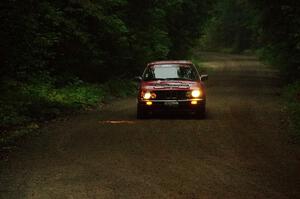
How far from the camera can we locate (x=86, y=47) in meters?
25.7

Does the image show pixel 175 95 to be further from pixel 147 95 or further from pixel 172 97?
pixel 147 95

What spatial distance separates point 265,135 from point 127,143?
11.6 ft

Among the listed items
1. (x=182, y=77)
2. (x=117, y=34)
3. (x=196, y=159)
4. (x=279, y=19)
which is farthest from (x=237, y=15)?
(x=196, y=159)

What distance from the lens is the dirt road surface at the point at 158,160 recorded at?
902cm

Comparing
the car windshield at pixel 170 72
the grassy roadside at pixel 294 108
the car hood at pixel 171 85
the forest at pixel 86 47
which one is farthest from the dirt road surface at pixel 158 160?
the forest at pixel 86 47

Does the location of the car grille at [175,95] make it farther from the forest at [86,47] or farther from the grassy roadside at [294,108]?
the forest at [86,47]

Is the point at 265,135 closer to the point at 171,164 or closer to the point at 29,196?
the point at 171,164

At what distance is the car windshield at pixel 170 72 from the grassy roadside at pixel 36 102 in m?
3.22

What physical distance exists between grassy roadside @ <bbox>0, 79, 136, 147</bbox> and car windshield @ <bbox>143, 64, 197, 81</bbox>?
322 centimetres

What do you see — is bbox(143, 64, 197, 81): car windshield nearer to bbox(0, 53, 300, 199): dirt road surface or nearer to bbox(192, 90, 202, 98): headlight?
bbox(192, 90, 202, 98): headlight

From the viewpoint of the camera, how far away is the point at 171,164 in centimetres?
1095

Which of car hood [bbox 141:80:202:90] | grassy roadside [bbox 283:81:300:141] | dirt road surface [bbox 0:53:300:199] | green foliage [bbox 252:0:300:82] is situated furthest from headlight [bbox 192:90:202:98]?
green foliage [bbox 252:0:300:82]

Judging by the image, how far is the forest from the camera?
55.9ft

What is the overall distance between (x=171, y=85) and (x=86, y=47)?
28.0ft
